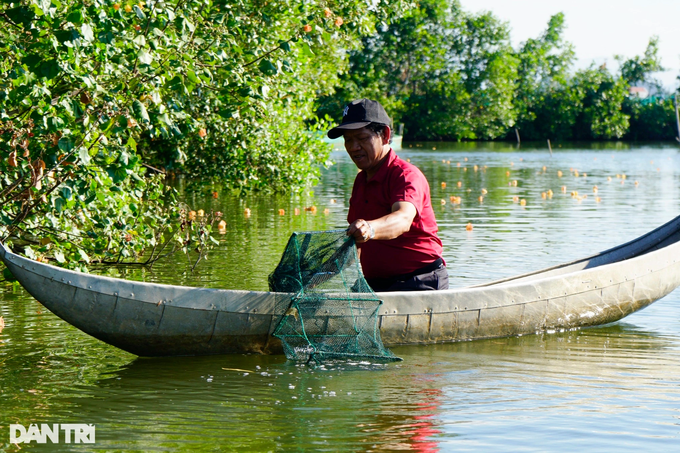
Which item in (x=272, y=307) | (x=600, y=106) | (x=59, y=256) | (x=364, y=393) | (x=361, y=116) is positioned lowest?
(x=364, y=393)

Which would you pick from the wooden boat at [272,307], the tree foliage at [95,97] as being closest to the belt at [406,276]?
the wooden boat at [272,307]

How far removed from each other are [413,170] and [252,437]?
2.37m

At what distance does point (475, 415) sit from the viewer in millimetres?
5066

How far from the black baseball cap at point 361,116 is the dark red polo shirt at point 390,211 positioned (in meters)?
0.34

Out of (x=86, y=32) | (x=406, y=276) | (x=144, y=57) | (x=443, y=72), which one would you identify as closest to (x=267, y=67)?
(x=144, y=57)

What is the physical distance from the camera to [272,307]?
6.12 metres

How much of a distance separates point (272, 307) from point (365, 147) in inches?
51.8

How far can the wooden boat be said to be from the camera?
566 centimetres

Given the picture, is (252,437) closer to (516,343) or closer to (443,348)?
(443,348)

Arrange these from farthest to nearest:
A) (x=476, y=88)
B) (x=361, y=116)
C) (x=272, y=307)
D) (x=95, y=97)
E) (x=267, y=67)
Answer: (x=476, y=88)
(x=95, y=97)
(x=267, y=67)
(x=272, y=307)
(x=361, y=116)

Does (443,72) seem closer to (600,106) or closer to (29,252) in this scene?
(600,106)

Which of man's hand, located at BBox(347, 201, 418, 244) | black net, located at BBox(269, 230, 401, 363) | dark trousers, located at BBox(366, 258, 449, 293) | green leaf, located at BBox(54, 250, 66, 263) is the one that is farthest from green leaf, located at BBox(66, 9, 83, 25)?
dark trousers, located at BBox(366, 258, 449, 293)

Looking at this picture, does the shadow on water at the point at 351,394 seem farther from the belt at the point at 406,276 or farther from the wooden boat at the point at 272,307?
the belt at the point at 406,276

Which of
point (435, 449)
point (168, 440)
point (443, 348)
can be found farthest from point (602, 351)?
point (168, 440)
